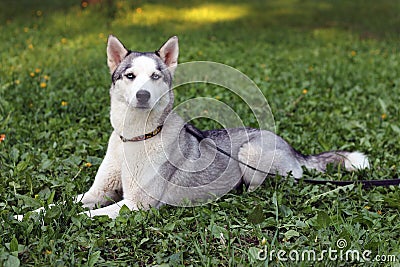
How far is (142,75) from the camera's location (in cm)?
382

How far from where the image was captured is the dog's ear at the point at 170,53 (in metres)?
3.99

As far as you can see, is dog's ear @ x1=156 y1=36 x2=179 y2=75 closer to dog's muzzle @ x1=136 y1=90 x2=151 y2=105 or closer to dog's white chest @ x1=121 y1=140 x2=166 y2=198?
dog's muzzle @ x1=136 y1=90 x2=151 y2=105

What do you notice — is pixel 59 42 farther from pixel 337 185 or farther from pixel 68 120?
pixel 337 185

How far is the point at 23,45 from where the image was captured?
9.11 metres

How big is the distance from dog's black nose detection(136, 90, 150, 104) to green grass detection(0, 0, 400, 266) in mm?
817

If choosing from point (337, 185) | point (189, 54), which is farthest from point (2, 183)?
point (189, 54)

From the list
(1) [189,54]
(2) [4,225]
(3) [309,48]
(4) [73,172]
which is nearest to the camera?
(2) [4,225]

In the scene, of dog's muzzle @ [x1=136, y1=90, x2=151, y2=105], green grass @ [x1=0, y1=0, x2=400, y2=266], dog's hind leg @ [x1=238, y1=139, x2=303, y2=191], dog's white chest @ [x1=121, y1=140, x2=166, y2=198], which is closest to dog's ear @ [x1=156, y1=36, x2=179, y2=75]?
dog's muzzle @ [x1=136, y1=90, x2=151, y2=105]

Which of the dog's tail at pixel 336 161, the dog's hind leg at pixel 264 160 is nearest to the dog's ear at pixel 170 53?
the dog's hind leg at pixel 264 160

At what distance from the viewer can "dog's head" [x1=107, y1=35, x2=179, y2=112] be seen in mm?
3789

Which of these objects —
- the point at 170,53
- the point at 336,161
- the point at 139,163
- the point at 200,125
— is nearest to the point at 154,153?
the point at 139,163

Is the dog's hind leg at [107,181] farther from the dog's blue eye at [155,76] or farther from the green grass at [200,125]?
the dog's blue eye at [155,76]

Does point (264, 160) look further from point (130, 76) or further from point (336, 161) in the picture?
point (130, 76)

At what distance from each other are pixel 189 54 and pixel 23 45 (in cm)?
296
